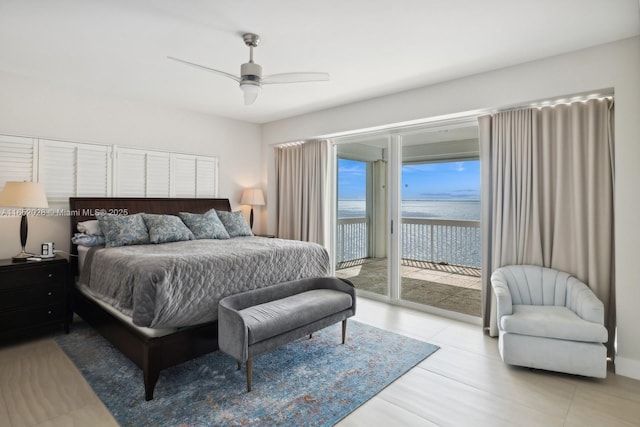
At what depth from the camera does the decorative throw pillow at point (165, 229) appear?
378 centimetres

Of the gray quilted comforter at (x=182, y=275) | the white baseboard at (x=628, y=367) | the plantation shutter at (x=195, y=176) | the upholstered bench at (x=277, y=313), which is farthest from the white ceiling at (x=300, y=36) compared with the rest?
the white baseboard at (x=628, y=367)

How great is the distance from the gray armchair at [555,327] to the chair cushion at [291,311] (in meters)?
1.35

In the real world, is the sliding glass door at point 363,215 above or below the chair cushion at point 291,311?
above

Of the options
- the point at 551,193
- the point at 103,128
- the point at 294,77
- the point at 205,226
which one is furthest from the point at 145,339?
the point at 551,193

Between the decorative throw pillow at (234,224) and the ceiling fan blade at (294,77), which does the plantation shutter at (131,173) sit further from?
the ceiling fan blade at (294,77)

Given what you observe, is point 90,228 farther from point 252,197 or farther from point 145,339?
point 252,197

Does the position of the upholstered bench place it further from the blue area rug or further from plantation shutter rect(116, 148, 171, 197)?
plantation shutter rect(116, 148, 171, 197)

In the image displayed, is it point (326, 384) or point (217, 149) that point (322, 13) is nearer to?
point (326, 384)

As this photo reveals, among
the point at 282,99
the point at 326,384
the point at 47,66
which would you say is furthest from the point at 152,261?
the point at 282,99

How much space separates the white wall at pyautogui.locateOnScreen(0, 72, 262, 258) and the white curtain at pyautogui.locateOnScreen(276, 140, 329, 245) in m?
0.67

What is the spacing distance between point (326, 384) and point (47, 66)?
155 inches

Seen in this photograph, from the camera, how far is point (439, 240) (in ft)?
14.1

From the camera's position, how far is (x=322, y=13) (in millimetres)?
2400

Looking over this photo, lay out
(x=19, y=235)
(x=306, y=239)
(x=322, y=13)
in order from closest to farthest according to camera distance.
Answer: (x=322, y=13)
(x=19, y=235)
(x=306, y=239)
